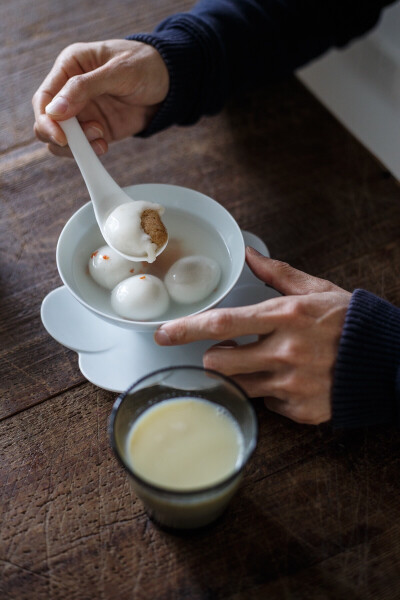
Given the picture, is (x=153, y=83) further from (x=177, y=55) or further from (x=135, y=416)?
(x=135, y=416)

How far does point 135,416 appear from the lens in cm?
60

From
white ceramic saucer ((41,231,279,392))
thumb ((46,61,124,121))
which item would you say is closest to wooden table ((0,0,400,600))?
white ceramic saucer ((41,231,279,392))

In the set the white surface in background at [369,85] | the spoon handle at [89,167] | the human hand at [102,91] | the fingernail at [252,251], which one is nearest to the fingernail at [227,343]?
the fingernail at [252,251]

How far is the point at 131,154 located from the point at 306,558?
0.69 meters

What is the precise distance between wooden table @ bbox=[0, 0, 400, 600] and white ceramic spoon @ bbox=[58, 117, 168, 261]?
0.39 ft

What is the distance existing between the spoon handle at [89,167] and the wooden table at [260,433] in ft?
0.39

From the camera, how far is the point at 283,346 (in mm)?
652

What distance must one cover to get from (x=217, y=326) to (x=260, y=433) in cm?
15

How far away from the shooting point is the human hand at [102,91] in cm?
81

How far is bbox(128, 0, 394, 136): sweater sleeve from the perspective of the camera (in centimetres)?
93

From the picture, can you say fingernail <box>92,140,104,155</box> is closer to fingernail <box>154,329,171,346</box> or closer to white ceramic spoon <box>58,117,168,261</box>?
white ceramic spoon <box>58,117,168,261</box>

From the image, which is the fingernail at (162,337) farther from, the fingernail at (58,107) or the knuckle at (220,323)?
the fingernail at (58,107)

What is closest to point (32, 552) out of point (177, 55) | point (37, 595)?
point (37, 595)

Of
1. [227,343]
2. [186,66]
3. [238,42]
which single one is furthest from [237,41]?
[227,343]
